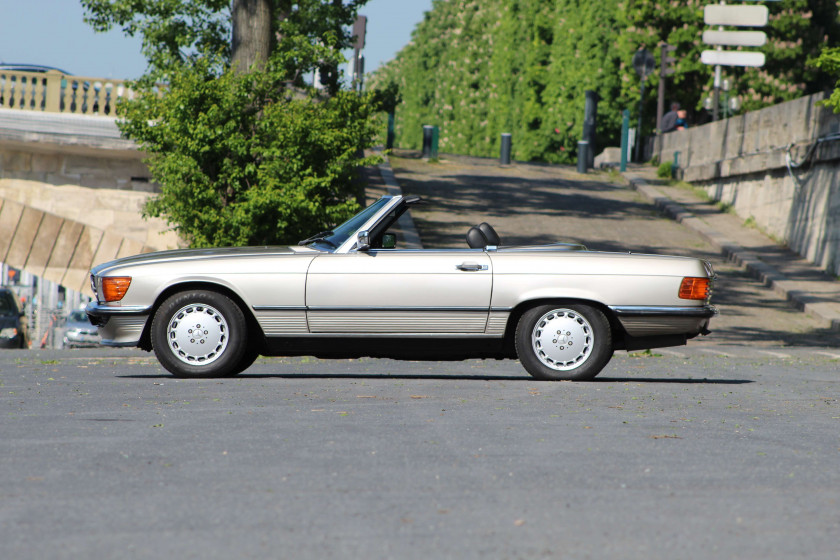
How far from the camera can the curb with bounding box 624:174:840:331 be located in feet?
58.3

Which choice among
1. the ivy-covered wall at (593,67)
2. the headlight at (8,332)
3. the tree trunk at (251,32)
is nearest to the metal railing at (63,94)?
the headlight at (8,332)

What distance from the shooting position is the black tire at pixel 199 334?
348 inches

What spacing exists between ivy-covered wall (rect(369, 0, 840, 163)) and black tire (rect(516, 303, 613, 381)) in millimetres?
37626

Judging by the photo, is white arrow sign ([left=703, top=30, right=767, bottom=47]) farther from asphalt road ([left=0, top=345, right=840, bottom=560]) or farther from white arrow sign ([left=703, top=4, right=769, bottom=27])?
asphalt road ([left=0, top=345, right=840, bottom=560])

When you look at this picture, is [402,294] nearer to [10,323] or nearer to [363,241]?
[363,241]

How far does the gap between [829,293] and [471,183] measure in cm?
1195

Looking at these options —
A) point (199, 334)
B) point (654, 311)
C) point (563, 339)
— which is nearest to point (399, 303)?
point (563, 339)

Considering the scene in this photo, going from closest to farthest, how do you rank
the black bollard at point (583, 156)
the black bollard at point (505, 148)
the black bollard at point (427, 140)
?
the black bollard at point (427, 140) → the black bollard at point (583, 156) → the black bollard at point (505, 148)

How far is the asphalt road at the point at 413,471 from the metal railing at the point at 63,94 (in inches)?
616

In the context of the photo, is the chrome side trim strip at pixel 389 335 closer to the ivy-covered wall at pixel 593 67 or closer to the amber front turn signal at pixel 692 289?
the amber front turn signal at pixel 692 289

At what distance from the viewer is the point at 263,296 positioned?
882cm

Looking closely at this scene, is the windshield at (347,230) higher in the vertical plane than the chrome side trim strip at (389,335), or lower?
higher

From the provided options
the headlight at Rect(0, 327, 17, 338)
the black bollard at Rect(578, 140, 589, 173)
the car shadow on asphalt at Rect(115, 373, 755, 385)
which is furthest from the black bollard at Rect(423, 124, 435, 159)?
the car shadow on asphalt at Rect(115, 373, 755, 385)

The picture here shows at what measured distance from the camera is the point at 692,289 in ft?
29.3
